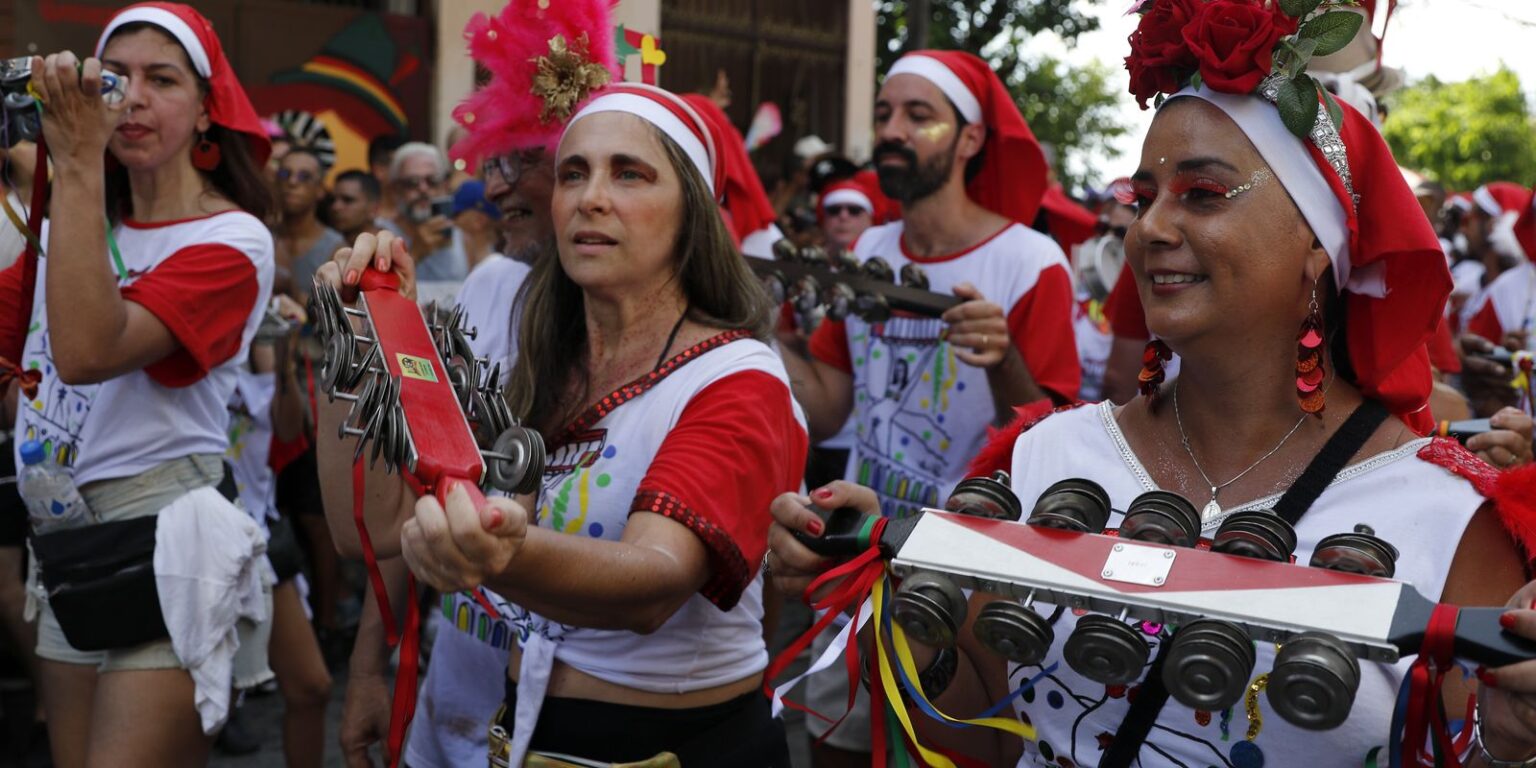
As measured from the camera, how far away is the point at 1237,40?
2.19 metres

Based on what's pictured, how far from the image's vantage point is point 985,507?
1.98 m

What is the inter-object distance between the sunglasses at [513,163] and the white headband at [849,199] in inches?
216

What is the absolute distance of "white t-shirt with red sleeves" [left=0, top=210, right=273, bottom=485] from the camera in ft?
11.8

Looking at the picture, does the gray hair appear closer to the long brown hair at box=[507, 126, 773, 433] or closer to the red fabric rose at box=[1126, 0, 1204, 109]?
the long brown hair at box=[507, 126, 773, 433]

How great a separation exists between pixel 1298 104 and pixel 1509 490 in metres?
0.63

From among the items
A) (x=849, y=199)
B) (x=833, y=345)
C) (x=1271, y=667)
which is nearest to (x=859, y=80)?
(x=849, y=199)

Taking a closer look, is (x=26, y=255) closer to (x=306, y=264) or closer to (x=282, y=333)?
(x=282, y=333)

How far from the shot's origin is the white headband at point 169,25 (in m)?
3.83

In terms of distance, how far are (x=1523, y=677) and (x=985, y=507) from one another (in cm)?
67

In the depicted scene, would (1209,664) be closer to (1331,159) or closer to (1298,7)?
(1331,159)

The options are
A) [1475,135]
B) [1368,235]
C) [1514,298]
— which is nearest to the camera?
[1368,235]

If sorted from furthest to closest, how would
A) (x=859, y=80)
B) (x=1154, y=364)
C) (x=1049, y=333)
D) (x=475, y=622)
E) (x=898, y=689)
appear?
(x=859, y=80) < (x=1049, y=333) < (x=475, y=622) < (x=1154, y=364) < (x=898, y=689)

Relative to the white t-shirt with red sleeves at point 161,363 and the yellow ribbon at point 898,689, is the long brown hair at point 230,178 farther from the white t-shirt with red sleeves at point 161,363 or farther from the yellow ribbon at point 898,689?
the yellow ribbon at point 898,689

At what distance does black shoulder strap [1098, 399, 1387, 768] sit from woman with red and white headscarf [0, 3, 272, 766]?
7.48ft
